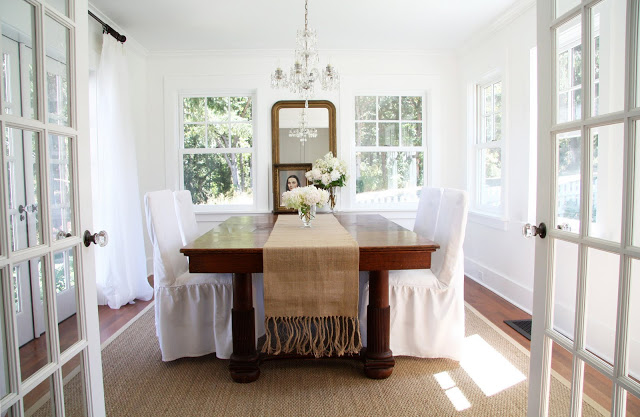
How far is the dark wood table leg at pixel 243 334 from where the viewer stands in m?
2.09

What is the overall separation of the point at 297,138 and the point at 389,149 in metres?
1.12

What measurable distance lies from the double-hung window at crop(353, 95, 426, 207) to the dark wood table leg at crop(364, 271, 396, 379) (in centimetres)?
263

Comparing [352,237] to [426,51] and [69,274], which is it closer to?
[69,274]

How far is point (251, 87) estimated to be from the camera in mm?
4547

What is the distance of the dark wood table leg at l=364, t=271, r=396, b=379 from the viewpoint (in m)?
2.10

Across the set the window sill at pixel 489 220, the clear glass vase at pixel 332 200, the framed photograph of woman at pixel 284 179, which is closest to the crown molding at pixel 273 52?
the framed photograph of woman at pixel 284 179

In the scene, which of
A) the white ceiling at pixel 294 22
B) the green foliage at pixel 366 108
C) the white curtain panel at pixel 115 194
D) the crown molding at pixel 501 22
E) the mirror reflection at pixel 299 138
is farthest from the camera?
the green foliage at pixel 366 108

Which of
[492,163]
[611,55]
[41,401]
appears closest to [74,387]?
[41,401]

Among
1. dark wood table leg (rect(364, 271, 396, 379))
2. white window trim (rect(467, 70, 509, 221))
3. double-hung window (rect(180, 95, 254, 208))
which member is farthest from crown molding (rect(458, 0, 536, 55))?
dark wood table leg (rect(364, 271, 396, 379))

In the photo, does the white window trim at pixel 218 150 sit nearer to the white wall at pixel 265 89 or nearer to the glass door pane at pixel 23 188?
the white wall at pixel 265 89

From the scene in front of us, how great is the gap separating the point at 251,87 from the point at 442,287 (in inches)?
130

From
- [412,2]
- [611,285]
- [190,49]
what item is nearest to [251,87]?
[190,49]

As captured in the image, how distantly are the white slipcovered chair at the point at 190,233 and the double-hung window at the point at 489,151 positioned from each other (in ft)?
7.93

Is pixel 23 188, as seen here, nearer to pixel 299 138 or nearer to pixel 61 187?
pixel 61 187
